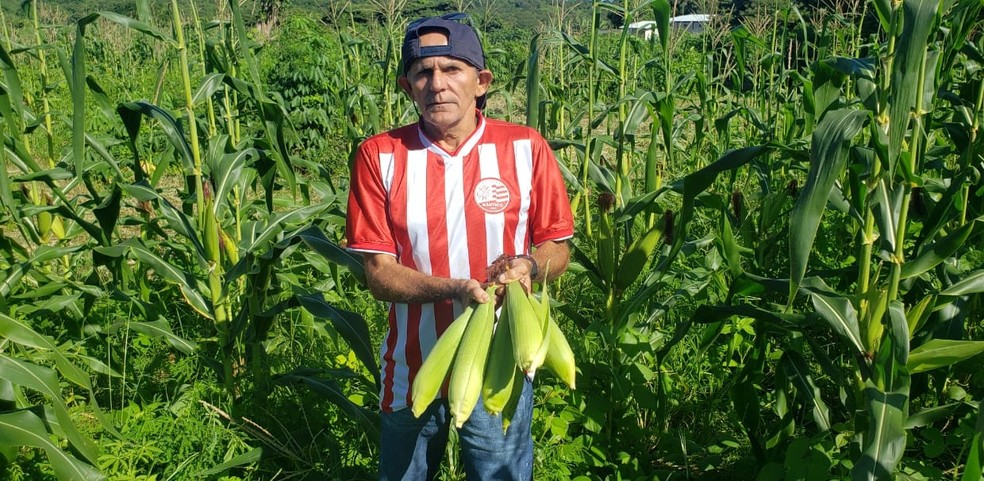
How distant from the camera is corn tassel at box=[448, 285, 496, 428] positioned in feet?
6.37

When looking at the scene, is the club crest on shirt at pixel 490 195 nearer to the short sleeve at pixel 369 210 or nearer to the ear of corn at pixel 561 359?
the short sleeve at pixel 369 210

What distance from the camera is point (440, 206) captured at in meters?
2.48

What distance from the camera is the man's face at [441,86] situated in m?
2.39

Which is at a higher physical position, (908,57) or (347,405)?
(908,57)

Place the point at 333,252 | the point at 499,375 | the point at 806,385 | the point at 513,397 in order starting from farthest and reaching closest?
the point at 333,252 → the point at 806,385 → the point at 513,397 → the point at 499,375

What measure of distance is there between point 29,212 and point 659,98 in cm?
309

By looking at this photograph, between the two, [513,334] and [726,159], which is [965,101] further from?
[513,334]

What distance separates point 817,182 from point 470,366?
103 centimetres

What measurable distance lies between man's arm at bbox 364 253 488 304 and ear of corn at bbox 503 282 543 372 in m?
0.11

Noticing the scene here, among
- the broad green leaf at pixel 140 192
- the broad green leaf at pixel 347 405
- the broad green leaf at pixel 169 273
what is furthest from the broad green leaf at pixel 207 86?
the broad green leaf at pixel 347 405

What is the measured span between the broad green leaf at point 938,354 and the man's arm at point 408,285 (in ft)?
4.97

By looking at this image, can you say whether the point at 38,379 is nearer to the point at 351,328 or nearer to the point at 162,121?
the point at 351,328

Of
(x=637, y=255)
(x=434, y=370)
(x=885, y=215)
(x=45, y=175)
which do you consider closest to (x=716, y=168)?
(x=885, y=215)

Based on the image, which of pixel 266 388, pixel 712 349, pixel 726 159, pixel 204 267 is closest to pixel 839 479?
pixel 712 349
